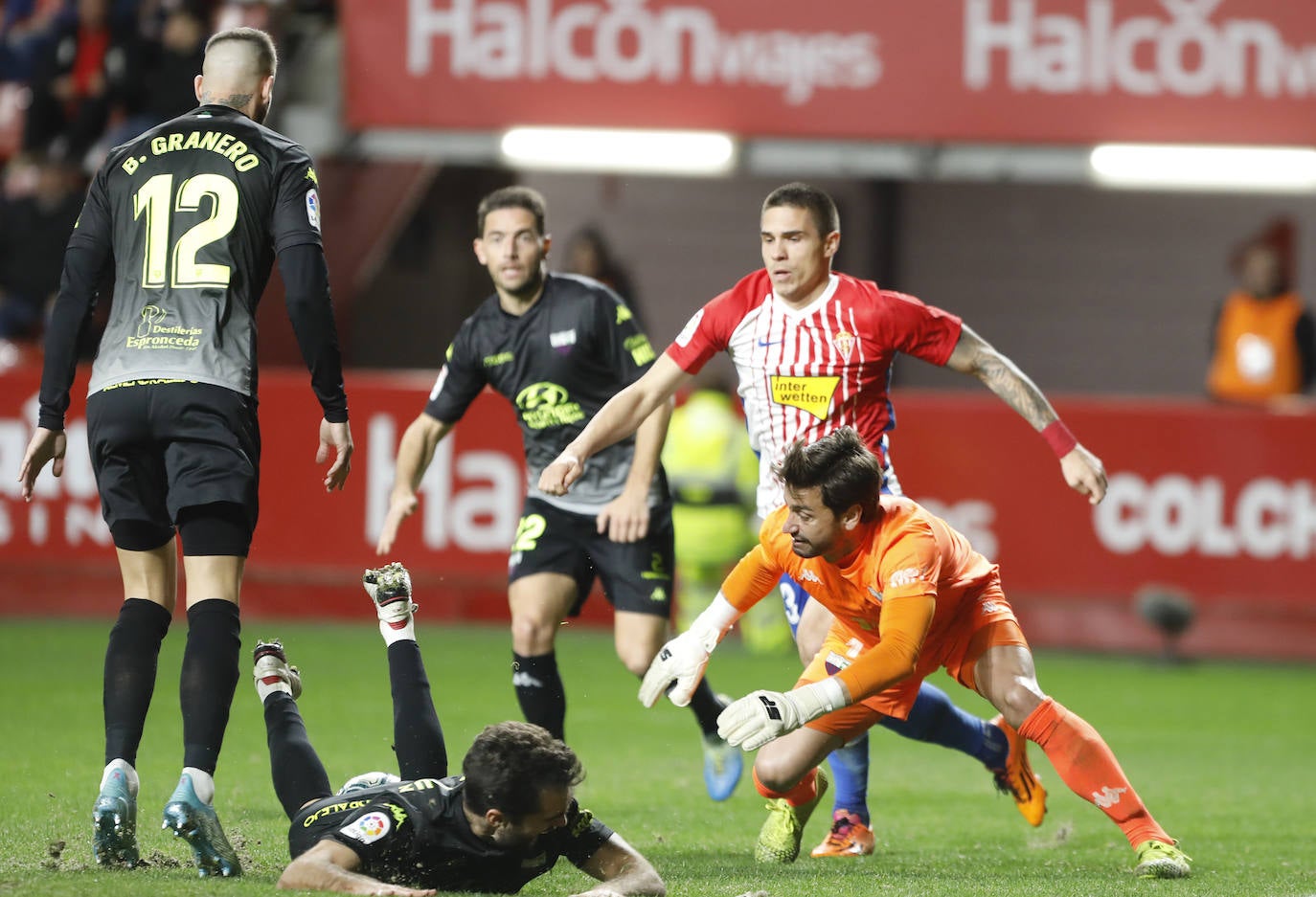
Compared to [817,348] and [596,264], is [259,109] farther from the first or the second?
[596,264]

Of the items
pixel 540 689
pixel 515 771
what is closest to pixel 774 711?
pixel 515 771

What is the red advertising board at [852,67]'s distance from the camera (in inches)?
543

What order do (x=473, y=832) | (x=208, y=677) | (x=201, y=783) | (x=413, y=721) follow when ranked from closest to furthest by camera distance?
(x=473, y=832) < (x=201, y=783) < (x=208, y=677) < (x=413, y=721)

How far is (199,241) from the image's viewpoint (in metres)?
5.37

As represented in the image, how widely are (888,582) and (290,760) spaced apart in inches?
70.9

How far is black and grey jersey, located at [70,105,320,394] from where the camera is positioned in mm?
5344

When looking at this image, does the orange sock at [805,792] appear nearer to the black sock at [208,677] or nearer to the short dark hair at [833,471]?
the short dark hair at [833,471]

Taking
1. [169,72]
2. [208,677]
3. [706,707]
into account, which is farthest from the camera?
[169,72]

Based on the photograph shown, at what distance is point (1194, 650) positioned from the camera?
40.7 feet

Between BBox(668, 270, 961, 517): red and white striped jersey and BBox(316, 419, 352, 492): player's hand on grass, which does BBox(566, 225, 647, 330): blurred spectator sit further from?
BBox(316, 419, 352, 492): player's hand on grass

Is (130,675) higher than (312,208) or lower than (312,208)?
lower

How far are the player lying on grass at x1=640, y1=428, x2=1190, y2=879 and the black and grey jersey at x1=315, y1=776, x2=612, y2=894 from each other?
0.55 metres

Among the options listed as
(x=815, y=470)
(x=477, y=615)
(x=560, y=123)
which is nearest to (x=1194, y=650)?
(x=477, y=615)

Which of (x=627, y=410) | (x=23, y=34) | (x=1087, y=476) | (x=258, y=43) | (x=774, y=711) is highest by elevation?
(x=23, y=34)
